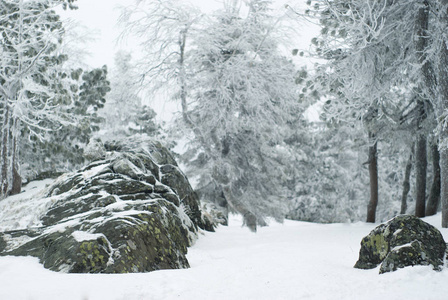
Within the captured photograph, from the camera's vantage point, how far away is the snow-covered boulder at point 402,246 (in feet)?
16.0

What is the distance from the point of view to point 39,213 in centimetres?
767

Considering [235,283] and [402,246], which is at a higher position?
[402,246]

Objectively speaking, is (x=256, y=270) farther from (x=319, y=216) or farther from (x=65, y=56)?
(x=319, y=216)

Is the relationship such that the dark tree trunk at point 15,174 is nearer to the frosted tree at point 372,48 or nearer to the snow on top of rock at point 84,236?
the snow on top of rock at point 84,236

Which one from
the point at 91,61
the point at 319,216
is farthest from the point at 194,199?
the point at 319,216

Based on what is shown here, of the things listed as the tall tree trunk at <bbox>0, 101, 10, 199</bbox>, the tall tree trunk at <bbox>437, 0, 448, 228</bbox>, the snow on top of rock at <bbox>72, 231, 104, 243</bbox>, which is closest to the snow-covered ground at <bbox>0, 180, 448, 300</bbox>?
the snow on top of rock at <bbox>72, 231, 104, 243</bbox>

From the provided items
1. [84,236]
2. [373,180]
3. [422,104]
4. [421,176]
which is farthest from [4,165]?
[422,104]

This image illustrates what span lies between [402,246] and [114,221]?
14.5 ft

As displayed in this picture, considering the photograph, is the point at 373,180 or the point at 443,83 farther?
the point at 373,180

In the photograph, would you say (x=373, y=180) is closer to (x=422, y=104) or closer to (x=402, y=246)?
(x=422, y=104)

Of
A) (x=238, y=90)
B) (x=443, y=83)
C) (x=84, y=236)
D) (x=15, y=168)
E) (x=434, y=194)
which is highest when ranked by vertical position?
(x=238, y=90)

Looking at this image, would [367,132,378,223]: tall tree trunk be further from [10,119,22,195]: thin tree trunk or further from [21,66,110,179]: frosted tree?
[10,119,22,195]: thin tree trunk

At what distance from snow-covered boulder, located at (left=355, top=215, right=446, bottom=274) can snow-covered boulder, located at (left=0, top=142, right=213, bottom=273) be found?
3.15 meters

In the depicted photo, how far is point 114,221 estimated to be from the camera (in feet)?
19.3
